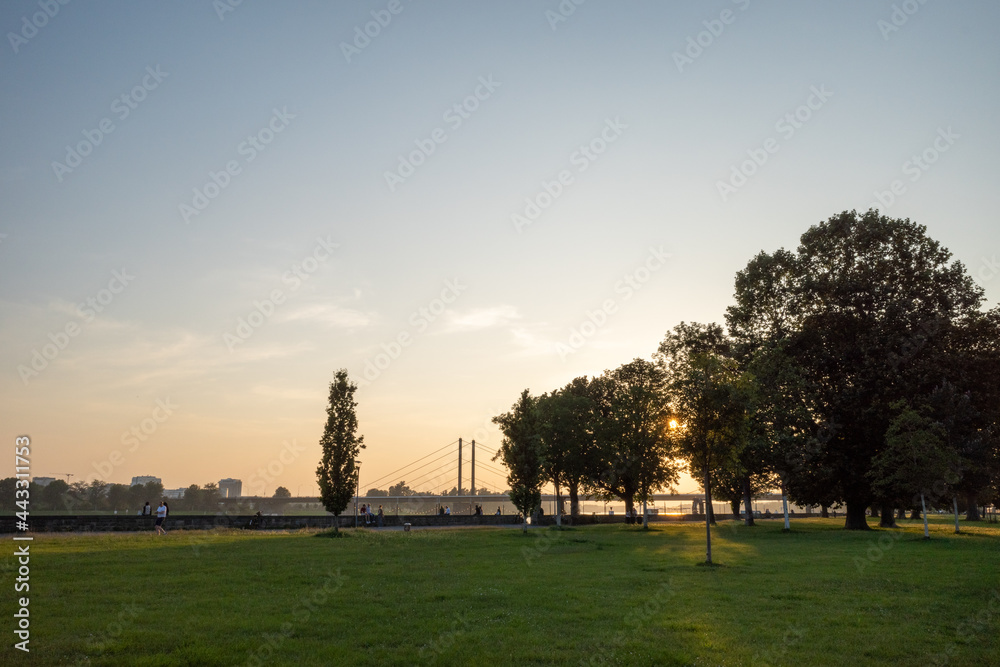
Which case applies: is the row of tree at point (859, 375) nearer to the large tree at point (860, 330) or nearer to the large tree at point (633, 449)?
the large tree at point (860, 330)

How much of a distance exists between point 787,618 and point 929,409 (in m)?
36.0

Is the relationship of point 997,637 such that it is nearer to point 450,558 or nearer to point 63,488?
point 450,558

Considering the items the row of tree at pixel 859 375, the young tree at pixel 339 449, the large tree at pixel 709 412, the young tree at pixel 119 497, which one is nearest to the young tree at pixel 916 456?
the row of tree at pixel 859 375

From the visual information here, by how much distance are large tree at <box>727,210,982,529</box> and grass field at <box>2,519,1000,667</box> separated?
22.1 metres

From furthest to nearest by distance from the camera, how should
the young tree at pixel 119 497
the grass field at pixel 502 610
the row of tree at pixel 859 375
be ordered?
the young tree at pixel 119 497 < the row of tree at pixel 859 375 < the grass field at pixel 502 610

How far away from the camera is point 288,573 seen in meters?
19.7

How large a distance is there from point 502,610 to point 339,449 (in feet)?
107

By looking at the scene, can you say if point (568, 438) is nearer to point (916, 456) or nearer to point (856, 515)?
point (856, 515)

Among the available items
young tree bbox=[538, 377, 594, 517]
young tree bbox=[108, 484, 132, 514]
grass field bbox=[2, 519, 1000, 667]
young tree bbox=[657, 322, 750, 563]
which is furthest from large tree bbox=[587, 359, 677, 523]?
young tree bbox=[108, 484, 132, 514]

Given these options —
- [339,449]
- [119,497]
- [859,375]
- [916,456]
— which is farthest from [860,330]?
[119,497]

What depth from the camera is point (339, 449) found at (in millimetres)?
44906

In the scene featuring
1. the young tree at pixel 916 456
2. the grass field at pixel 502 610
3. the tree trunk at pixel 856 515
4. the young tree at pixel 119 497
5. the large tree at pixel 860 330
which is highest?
the large tree at pixel 860 330

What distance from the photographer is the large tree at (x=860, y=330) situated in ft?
148

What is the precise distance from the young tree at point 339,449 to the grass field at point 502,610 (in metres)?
18.4
